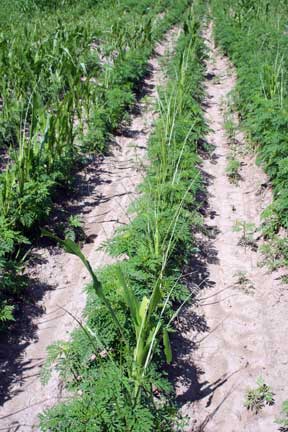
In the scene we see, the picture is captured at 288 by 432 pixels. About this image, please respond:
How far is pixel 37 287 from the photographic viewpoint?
3396mm

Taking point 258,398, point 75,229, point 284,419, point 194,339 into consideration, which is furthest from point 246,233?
point 284,419

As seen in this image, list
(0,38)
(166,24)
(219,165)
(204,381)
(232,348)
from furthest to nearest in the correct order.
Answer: (166,24), (0,38), (219,165), (232,348), (204,381)

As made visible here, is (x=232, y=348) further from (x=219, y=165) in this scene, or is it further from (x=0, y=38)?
(x=0, y=38)

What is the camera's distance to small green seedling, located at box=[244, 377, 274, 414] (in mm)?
2605

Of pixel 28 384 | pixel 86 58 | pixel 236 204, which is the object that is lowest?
pixel 28 384

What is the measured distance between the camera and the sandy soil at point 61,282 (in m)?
2.57

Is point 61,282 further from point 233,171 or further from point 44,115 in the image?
point 233,171

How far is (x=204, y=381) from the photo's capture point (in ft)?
9.12

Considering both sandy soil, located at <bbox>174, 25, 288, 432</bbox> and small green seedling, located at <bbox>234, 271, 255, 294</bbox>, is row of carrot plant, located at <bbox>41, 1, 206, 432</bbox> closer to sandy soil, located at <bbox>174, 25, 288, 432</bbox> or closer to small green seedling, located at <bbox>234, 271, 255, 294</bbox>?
sandy soil, located at <bbox>174, 25, 288, 432</bbox>

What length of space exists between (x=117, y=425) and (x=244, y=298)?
66.4 inches

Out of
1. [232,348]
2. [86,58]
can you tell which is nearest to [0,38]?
[86,58]

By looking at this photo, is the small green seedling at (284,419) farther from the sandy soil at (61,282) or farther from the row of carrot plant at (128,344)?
the sandy soil at (61,282)

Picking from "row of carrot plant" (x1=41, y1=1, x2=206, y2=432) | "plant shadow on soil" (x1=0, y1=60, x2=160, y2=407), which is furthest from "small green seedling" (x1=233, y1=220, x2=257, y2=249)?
"plant shadow on soil" (x1=0, y1=60, x2=160, y2=407)

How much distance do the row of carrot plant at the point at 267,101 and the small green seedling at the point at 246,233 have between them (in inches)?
5.1
